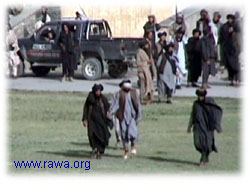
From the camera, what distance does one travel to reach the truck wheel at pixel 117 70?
99.0 ft

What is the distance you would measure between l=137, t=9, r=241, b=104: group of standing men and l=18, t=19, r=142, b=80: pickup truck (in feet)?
4.40

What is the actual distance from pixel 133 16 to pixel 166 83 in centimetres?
999

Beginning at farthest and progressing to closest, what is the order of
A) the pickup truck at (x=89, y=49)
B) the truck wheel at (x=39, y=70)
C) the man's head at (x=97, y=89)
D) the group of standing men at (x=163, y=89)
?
the truck wheel at (x=39, y=70), the pickup truck at (x=89, y=49), the man's head at (x=97, y=89), the group of standing men at (x=163, y=89)

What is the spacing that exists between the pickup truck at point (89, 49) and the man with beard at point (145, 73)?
5160 millimetres

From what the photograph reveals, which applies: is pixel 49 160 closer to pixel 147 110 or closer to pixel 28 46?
pixel 147 110

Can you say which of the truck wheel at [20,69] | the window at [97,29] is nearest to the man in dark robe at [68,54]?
the window at [97,29]

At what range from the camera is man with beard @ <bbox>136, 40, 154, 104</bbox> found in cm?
2409

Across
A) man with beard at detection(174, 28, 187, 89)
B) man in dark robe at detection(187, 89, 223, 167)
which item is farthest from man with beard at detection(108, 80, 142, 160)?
man with beard at detection(174, 28, 187, 89)

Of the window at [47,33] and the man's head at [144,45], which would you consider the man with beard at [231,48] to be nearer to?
the man's head at [144,45]

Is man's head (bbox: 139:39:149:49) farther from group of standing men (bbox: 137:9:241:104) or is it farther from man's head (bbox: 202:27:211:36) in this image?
man's head (bbox: 202:27:211:36)

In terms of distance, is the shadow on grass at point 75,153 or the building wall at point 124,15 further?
the building wall at point 124,15

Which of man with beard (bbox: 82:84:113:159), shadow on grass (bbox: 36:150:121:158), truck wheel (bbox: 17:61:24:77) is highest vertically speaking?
truck wheel (bbox: 17:61:24:77)

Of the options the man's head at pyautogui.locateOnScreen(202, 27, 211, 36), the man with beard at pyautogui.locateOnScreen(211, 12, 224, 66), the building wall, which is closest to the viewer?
the man's head at pyautogui.locateOnScreen(202, 27, 211, 36)

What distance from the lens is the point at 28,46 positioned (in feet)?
101
